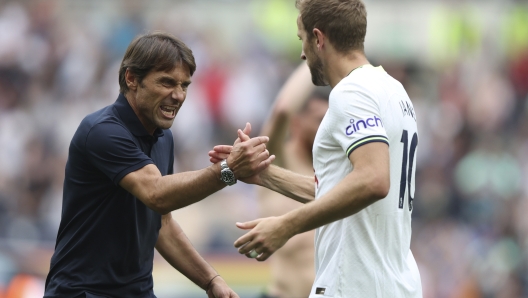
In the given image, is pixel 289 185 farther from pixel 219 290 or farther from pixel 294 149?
pixel 294 149

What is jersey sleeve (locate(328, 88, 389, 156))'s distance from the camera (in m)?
4.62

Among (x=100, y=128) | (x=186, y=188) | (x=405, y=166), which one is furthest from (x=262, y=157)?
(x=100, y=128)

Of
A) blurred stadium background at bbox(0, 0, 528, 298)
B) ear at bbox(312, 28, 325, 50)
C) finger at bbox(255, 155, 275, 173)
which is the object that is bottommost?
finger at bbox(255, 155, 275, 173)

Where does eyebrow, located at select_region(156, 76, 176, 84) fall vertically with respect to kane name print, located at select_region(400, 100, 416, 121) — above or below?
above

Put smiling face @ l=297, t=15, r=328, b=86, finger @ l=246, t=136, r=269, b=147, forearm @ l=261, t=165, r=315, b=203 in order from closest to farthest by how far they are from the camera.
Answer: smiling face @ l=297, t=15, r=328, b=86, finger @ l=246, t=136, r=269, b=147, forearm @ l=261, t=165, r=315, b=203

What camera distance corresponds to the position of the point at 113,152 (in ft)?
17.4

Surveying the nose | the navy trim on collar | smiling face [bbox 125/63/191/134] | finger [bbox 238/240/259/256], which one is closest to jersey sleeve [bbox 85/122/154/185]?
the navy trim on collar

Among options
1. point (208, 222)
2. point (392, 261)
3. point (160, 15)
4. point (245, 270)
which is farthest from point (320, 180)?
point (160, 15)

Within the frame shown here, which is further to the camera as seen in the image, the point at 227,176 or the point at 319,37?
the point at 227,176

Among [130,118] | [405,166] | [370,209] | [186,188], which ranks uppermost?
[130,118]

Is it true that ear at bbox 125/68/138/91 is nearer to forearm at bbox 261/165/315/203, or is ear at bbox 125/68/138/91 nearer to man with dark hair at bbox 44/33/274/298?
man with dark hair at bbox 44/33/274/298

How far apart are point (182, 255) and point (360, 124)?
196 centimetres

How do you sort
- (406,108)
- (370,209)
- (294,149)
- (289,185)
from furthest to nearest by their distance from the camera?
(294,149)
(289,185)
(406,108)
(370,209)

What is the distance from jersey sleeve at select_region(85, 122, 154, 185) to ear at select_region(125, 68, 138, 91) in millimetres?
348
